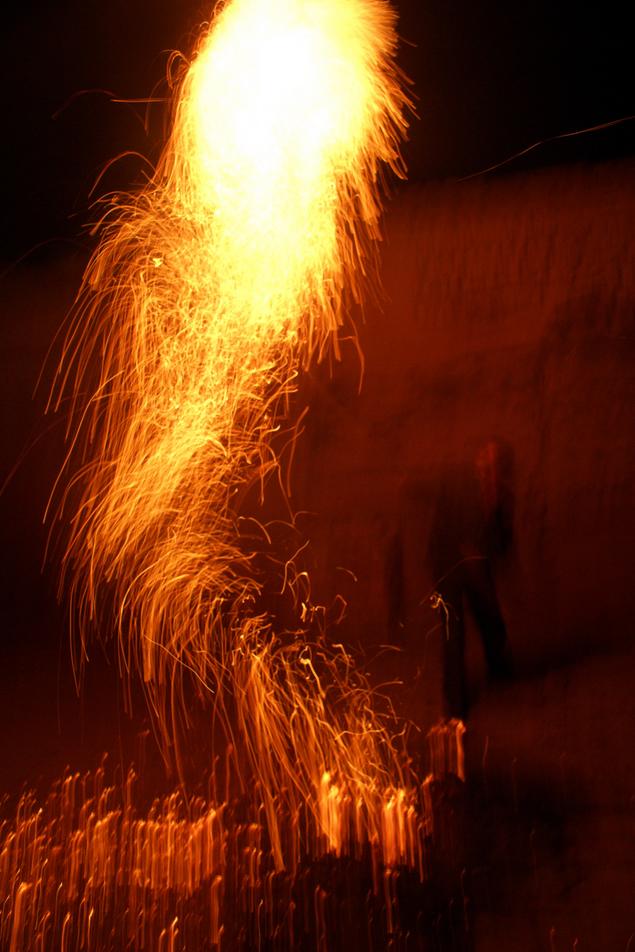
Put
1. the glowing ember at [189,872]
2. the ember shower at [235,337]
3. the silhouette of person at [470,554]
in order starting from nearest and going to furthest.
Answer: the glowing ember at [189,872] < the silhouette of person at [470,554] < the ember shower at [235,337]

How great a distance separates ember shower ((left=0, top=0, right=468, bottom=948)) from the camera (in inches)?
95.7

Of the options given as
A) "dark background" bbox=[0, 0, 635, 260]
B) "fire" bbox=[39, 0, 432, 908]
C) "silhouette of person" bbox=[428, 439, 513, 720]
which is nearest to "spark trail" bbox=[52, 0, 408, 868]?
"fire" bbox=[39, 0, 432, 908]

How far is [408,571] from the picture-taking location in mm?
2455

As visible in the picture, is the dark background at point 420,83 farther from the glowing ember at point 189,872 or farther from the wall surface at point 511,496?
the glowing ember at point 189,872

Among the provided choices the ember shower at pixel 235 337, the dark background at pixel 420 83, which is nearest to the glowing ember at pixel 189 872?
the ember shower at pixel 235 337

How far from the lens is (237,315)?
252 cm

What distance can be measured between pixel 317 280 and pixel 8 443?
4.63 ft

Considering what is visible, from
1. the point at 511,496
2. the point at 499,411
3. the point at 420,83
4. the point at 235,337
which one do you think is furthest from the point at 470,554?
the point at 420,83

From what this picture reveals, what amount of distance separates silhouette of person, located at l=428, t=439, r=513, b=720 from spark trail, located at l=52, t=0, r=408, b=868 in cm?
31

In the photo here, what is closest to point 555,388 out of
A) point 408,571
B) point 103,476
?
point 408,571

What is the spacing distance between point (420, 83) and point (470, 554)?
1444mm

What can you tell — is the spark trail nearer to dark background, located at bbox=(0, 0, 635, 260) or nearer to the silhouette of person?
dark background, located at bbox=(0, 0, 635, 260)

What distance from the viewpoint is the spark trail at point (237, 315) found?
2.46 m

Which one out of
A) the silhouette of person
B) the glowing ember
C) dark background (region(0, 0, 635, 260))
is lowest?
the glowing ember
